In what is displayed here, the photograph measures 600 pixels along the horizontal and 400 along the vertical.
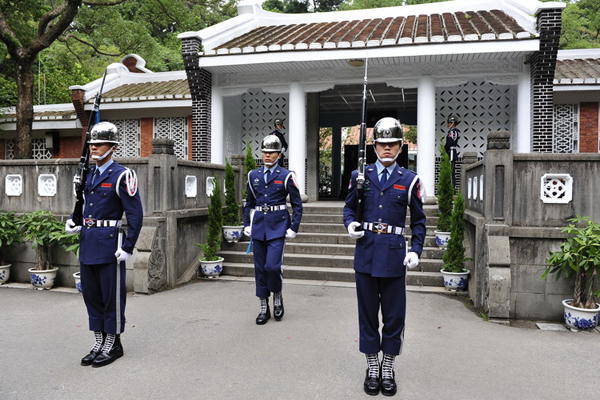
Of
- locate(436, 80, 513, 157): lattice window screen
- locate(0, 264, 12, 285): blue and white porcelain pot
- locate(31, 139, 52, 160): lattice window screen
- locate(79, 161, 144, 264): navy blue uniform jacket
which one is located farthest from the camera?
locate(31, 139, 52, 160): lattice window screen

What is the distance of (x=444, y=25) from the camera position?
11836 mm

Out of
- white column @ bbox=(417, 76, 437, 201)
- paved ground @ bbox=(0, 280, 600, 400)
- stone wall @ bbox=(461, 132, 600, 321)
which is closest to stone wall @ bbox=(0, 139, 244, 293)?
paved ground @ bbox=(0, 280, 600, 400)

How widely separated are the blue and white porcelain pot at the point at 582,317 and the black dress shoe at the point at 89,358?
5.28 meters

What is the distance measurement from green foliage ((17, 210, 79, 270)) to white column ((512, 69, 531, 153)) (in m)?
9.60

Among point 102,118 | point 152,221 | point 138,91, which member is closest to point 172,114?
point 138,91

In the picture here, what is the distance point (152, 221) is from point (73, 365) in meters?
3.30

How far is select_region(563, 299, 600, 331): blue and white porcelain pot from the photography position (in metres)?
5.56

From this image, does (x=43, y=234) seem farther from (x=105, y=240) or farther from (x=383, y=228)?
(x=383, y=228)

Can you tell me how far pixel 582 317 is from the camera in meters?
5.58

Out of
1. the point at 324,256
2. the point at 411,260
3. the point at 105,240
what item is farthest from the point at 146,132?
the point at 411,260

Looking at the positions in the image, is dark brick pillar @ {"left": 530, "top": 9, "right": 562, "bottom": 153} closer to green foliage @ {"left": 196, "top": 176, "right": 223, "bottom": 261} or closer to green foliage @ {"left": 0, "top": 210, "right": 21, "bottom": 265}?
green foliage @ {"left": 196, "top": 176, "right": 223, "bottom": 261}

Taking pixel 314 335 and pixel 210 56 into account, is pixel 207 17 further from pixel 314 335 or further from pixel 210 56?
pixel 314 335

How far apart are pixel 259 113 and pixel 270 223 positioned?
9385 mm

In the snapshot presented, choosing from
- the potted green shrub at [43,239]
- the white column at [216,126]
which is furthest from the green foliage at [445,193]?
the white column at [216,126]
